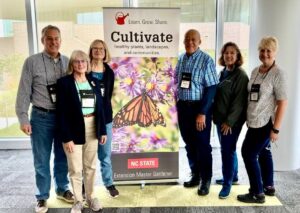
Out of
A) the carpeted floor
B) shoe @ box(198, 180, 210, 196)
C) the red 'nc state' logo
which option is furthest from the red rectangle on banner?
the red 'nc state' logo

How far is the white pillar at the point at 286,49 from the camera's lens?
11.5ft

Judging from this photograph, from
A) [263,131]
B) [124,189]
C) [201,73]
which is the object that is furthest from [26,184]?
[263,131]

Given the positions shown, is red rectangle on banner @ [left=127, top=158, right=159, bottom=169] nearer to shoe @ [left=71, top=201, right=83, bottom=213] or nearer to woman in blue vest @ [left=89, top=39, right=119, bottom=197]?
woman in blue vest @ [left=89, top=39, right=119, bottom=197]

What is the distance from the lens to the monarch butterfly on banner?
319cm

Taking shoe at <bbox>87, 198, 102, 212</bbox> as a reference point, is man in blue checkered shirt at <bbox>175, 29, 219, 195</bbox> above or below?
above

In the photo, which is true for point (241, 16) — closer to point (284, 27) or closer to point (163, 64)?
point (284, 27)

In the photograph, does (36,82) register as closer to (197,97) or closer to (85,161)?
(85,161)

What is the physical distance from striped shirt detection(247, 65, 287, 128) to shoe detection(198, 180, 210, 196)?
78 centimetres

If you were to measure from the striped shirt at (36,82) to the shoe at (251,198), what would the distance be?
193 centimetres

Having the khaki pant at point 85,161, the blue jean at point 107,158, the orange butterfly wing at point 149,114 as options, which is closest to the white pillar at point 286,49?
the orange butterfly wing at point 149,114

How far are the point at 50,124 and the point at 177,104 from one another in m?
1.23

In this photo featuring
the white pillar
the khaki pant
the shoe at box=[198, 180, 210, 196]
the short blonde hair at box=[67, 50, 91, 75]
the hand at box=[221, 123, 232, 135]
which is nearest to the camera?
the short blonde hair at box=[67, 50, 91, 75]

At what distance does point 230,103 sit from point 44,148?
67.0 inches

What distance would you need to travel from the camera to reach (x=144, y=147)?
3303 mm
